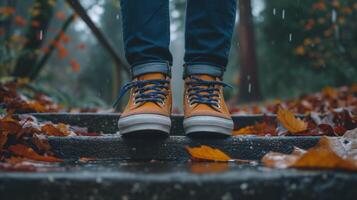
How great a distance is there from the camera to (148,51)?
150 centimetres

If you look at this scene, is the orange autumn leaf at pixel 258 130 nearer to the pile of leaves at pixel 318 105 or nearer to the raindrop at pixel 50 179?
the pile of leaves at pixel 318 105

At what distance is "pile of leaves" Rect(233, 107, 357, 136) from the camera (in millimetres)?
1601

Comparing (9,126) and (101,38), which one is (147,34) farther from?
(101,38)

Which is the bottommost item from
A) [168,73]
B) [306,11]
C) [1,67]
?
[168,73]

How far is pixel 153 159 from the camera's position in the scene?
143 centimetres

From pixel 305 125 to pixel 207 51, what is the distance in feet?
1.58

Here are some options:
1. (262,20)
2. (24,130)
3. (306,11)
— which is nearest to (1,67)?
(24,130)

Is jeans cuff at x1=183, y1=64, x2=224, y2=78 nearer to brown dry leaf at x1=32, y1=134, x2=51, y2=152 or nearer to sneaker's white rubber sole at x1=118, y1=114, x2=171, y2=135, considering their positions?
sneaker's white rubber sole at x1=118, y1=114, x2=171, y2=135

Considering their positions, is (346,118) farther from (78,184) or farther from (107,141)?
(78,184)

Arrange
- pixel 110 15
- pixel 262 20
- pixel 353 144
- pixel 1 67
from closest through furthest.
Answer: pixel 353 144
pixel 1 67
pixel 262 20
pixel 110 15

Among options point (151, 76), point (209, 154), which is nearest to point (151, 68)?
point (151, 76)

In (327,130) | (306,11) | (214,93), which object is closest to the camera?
(214,93)

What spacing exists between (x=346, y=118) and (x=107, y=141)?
3.36 feet

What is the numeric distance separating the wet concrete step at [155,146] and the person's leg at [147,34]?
10.7 inches
